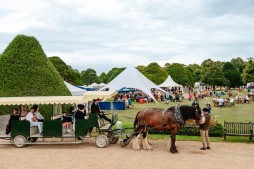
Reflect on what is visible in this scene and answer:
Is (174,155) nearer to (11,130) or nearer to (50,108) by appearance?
(11,130)

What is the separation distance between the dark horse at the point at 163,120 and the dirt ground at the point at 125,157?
1.83 ft

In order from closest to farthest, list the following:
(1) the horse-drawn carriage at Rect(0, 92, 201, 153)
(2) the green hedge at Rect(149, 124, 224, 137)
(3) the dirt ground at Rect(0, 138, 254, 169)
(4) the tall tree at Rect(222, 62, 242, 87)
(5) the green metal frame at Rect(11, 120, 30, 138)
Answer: (3) the dirt ground at Rect(0, 138, 254, 169) → (1) the horse-drawn carriage at Rect(0, 92, 201, 153) → (5) the green metal frame at Rect(11, 120, 30, 138) → (2) the green hedge at Rect(149, 124, 224, 137) → (4) the tall tree at Rect(222, 62, 242, 87)

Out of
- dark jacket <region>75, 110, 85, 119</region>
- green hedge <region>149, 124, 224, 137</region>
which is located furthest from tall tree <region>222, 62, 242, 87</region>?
dark jacket <region>75, 110, 85, 119</region>

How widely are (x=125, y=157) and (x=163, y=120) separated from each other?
2491 millimetres

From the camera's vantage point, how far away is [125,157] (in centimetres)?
1227

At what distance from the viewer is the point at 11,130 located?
1426 centimetres

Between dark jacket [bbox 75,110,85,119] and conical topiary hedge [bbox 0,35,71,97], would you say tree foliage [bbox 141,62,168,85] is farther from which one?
dark jacket [bbox 75,110,85,119]

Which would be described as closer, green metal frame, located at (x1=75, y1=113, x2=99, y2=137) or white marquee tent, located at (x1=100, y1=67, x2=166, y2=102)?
green metal frame, located at (x1=75, y1=113, x2=99, y2=137)

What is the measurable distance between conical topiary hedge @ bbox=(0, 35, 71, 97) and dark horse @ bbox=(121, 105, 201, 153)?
33.2ft

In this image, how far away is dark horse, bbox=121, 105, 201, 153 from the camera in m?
13.4

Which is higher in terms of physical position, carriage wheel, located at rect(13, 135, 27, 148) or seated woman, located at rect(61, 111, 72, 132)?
seated woman, located at rect(61, 111, 72, 132)

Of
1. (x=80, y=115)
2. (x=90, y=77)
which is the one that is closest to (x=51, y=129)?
(x=80, y=115)

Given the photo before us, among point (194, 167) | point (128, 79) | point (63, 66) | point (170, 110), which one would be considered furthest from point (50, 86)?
point (63, 66)

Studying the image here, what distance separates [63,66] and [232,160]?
56.1 meters
